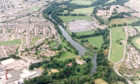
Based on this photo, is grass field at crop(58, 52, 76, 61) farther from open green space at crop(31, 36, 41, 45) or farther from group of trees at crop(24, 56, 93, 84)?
open green space at crop(31, 36, 41, 45)

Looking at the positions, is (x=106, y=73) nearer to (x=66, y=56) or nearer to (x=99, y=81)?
(x=99, y=81)

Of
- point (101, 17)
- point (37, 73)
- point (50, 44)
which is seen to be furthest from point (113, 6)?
point (37, 73)

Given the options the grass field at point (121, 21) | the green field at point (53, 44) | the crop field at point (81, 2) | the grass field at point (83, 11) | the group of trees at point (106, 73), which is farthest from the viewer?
the crop field at point (81, 2)

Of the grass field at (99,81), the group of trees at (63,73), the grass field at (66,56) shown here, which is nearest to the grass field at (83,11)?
the grass field at (66,56)

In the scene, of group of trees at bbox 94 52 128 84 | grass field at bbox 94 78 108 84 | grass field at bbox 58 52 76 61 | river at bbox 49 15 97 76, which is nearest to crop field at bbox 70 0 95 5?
river at bbox 49 15 97 76

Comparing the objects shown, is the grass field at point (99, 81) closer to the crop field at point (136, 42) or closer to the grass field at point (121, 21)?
the crop field at point (136, 42)

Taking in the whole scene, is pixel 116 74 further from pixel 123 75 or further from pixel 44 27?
pixel 44 27

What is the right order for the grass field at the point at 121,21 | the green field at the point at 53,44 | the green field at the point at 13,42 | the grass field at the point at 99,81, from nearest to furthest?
the grass field at the point at 99,81 → the green field at the point at 53,44 → the green field at the point at 13,42 → the grass field at the point at 121,21

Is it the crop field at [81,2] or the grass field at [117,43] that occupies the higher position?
the crop field at [81,2]

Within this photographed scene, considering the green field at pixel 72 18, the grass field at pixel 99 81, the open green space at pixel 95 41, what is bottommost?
the grass field at pixel 99 81
